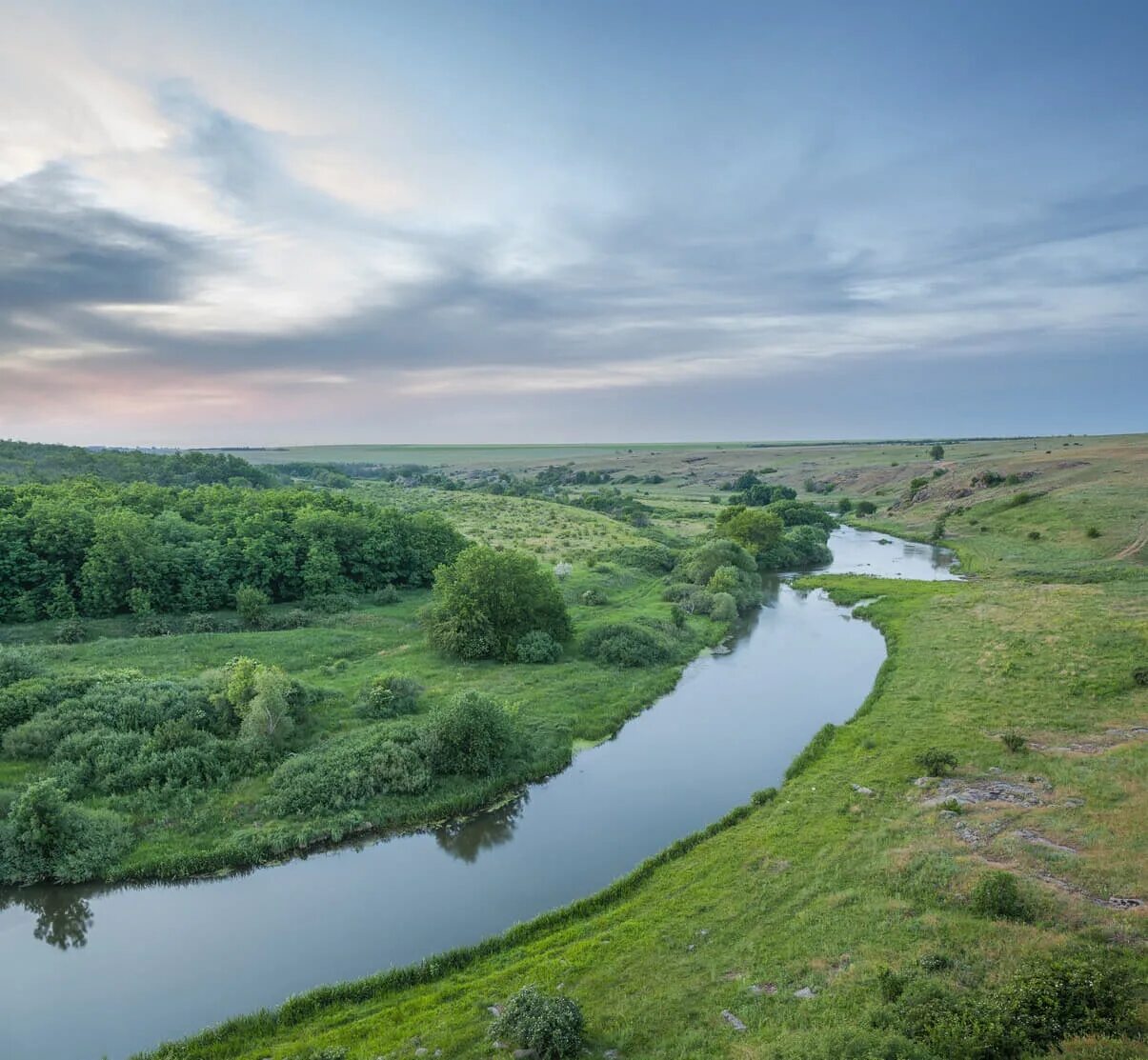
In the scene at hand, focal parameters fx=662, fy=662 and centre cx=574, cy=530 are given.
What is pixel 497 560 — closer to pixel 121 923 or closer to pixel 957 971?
pixel 121 923

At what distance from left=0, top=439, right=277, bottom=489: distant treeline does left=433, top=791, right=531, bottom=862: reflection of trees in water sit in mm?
95319

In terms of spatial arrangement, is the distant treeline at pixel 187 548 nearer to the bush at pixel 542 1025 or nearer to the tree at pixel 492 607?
the tree at pixel 492 607

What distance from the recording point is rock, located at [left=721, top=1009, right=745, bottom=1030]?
14.4 meters

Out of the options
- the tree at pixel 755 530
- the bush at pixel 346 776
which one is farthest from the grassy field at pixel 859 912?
the tree at pixel 755 530

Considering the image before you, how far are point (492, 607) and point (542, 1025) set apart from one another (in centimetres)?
3150

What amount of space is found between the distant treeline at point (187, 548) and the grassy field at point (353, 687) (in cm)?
263

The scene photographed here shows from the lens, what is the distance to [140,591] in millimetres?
48031

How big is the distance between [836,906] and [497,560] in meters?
31.7

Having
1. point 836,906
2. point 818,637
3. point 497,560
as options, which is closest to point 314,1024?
point 836,906

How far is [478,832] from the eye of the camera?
86.5 feet

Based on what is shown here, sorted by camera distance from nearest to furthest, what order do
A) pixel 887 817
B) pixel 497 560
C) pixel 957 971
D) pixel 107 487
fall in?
pixel 957 971 → pixel 887 817 → pixel 497 560 → pixel 107 487

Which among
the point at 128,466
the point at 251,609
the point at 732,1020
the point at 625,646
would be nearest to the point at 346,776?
the point at 732,1020

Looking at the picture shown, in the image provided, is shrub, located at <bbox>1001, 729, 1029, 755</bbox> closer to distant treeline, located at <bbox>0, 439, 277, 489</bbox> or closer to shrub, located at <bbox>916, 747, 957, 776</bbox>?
shrub, located at <bbox>916, 747, 957, 776</bbox>

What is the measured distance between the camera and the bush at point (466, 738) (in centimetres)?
2897
